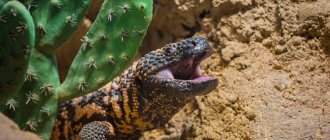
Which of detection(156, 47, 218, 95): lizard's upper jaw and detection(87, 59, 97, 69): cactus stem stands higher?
detection(87, 59, 97, 69): cactus stem

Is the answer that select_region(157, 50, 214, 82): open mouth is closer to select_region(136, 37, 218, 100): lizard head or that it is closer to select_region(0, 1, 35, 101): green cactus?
select_region(136, 37, 218, 100): lizard head

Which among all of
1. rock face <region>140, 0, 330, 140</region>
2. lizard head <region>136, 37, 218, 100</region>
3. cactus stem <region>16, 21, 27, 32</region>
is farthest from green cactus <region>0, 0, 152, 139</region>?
rock face <region>140, 0, 330, 140</region>

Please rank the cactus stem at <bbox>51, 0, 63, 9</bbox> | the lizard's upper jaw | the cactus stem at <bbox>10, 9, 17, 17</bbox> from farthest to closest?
the lizard's upper jaw → the cactus stem at <bbox>51, 0, 63, 9</bbox> → the cactus stem at <bbox>10, 9, 17, 17</bbox>

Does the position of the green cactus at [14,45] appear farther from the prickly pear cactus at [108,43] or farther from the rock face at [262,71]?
the rock face at [262,71]

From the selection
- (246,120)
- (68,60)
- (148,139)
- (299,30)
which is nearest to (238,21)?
(299,30)

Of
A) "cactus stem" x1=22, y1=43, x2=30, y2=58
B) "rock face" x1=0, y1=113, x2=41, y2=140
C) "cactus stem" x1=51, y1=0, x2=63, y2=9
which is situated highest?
"cactus stem" x1=51, y1=0, x2=63, y2=9

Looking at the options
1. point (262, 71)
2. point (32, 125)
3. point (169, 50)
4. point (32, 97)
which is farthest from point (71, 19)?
point (262, 71)
